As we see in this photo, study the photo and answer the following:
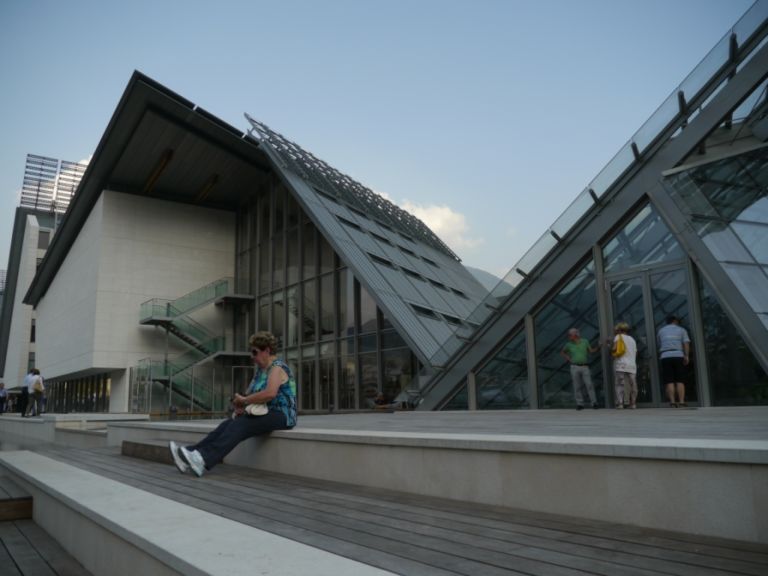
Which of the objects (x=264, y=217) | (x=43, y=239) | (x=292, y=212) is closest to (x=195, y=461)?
(x=292, y=212)

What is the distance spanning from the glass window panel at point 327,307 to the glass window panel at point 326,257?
307mm

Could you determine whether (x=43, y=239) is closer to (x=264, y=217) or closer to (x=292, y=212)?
(x=264, y=217)

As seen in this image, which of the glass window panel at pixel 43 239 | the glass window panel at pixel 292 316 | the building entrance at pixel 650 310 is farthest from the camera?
the glass window panel at pixel 43 239

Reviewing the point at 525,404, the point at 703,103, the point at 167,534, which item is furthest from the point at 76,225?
the point at 167,534

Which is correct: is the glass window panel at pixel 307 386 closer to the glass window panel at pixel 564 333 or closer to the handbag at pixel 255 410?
the glass window panel at pixel 564 333

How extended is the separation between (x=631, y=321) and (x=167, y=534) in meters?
10.3

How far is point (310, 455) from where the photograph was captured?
578cm

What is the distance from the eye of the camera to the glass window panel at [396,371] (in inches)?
803

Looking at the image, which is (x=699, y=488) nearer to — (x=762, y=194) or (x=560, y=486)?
(x=560, y=486)

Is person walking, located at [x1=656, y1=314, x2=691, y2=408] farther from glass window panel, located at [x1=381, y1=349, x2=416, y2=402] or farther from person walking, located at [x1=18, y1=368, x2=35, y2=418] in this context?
person walking, located at [x1=18, y1=368, x2=35, y2=418]

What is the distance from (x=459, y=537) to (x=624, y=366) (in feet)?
27.1

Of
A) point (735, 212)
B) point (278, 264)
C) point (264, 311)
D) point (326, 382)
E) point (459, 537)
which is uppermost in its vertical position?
point (278, 264)

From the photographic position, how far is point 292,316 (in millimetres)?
27031

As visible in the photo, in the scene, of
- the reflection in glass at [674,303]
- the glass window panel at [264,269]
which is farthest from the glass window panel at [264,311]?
the reflection in glass at [674,303]
